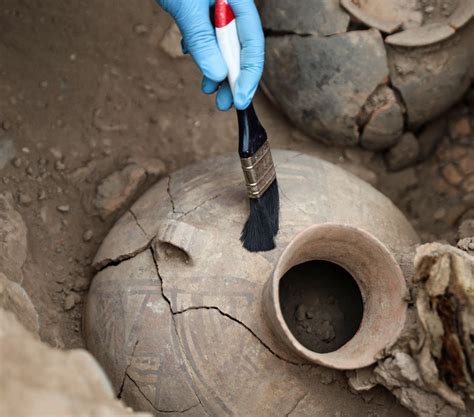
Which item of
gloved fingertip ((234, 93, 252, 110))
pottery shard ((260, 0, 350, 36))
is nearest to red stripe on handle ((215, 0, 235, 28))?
gloved fingertip ((234, 93, 252, 110))

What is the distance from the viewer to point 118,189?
284 centimetres

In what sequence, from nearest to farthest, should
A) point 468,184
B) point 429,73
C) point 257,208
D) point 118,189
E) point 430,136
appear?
1. point 257,208
2. point 429,73
3. point 118,189
4. point 468,184
5. point 430,136

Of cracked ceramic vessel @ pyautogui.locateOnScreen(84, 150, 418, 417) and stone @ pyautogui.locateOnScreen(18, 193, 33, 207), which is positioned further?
stone @ pyautogui.locateOnScreen(18, 193, 33, 207)

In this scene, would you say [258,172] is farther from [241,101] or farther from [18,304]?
[18,304]

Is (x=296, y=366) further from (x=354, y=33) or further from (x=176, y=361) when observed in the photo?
(x=354, y=33)

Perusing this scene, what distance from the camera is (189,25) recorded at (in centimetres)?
218

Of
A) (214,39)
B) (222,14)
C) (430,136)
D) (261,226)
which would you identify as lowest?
(430,136)

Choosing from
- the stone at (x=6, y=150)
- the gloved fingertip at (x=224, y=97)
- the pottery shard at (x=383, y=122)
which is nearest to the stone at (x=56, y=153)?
the stone at (x=6, y=150)

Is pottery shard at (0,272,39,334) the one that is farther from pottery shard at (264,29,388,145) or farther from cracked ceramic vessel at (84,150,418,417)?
pottery shard at (264,29,388,145)

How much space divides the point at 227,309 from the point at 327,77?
51.3 inches

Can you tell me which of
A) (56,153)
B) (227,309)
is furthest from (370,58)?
(56,153)

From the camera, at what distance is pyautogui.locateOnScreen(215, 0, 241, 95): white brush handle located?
2.06m

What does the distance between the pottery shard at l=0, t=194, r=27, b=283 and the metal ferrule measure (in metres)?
0.99

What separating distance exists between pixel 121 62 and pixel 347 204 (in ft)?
5.23
